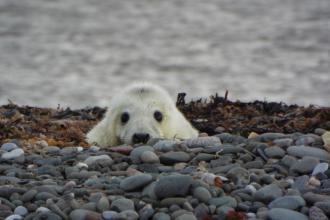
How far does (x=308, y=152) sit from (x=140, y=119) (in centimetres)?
255

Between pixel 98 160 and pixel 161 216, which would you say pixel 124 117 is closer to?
pixel 98 160

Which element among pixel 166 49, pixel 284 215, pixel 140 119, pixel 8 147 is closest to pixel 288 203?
pixel 284 215

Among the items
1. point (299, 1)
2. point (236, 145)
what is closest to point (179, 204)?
point (236, 145)

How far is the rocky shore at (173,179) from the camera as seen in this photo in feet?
18.3

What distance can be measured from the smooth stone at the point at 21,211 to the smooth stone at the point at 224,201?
1.17 metres

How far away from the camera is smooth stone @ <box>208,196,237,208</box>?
18.4ft

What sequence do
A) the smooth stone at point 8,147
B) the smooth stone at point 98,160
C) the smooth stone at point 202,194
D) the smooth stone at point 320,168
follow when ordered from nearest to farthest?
the smooth stone at point 202,194, the smooth stone at point 320,168, the smooth stone at point 98,160, the smooth stone at point 8,147

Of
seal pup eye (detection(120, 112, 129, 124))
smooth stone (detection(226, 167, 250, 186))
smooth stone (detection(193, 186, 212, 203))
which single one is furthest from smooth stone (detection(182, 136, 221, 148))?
seal pup eye (detection(120, 112, 129, 124))

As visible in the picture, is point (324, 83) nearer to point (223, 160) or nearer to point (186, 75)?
point (186, 75)

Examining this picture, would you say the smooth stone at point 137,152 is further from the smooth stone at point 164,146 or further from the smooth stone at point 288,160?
the smooth stone at point 288,160

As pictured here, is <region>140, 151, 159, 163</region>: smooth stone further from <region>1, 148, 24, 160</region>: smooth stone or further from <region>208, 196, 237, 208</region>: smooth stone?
<region>1, 148, 24, 160</region>: smooth stone

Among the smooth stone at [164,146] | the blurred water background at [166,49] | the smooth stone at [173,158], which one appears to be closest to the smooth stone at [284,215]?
the smooth stone at [173,158]

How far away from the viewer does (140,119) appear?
28.6ft

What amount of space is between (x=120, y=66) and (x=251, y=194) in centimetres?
1732
